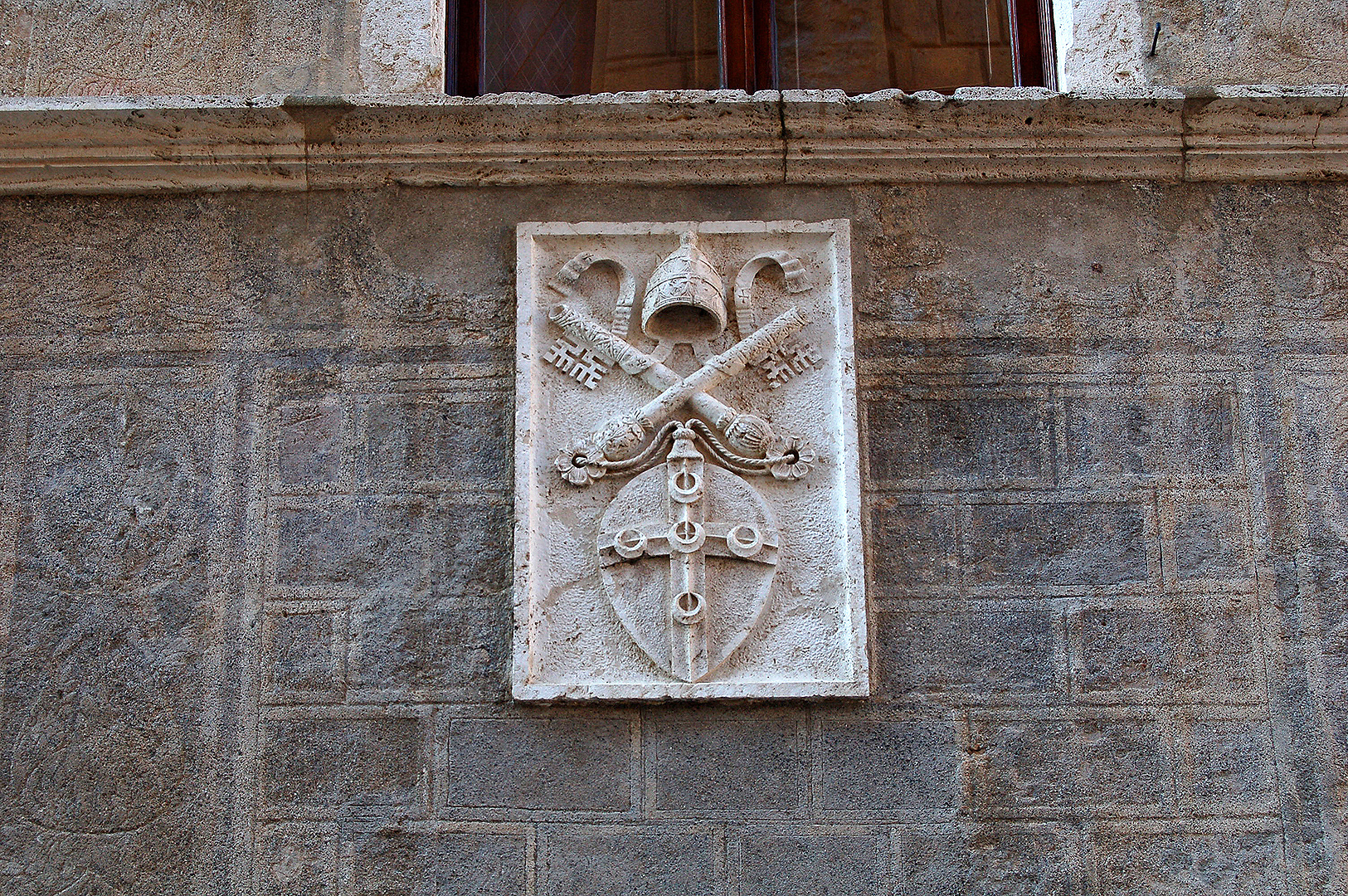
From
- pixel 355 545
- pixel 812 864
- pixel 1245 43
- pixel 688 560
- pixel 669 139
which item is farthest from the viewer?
pixel 1245 43

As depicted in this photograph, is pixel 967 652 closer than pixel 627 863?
No

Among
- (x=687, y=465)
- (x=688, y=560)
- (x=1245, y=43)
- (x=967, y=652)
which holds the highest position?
(x=1245, y=43)

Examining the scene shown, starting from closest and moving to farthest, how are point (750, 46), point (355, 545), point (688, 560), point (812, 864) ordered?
point (812, 864) < point (688, 560) < point (355, 545) < point (750, 46)

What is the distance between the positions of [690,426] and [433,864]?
1.08 metres

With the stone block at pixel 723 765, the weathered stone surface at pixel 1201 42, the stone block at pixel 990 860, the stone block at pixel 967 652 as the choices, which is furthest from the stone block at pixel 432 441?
the weathered stone surface at pixel 1201 42

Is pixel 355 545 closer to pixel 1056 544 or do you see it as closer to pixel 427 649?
pixel 427 649

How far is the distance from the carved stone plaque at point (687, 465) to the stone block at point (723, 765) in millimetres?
80

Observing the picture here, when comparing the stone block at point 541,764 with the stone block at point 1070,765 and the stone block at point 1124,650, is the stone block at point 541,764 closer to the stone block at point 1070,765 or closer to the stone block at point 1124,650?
the stone block at point 1070,765

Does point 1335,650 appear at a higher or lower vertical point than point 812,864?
higher

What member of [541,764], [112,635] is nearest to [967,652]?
[541,764]

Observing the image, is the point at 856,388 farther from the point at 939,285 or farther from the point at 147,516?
the point at 147,516

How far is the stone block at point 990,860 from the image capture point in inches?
103

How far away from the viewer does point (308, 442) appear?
2.95 meters

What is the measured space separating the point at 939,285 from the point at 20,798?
2337 millimetres
